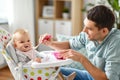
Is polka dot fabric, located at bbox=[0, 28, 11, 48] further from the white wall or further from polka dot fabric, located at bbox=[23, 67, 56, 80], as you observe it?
the white wall

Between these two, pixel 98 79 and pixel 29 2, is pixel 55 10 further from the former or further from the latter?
pixel 98 79

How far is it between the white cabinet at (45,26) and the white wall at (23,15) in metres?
0.16

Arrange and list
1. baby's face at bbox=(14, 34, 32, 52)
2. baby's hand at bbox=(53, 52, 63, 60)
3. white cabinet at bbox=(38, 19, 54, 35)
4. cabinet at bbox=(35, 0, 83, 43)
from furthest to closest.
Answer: white cabinet at bbox=(38, 19, 54, 35) < cabinet at bbox=(35, 0, 83, 43) < baby's face at bbox=(14, 34, 32, 52) < baby's hand at bbox=(53, 52, 63, 60)

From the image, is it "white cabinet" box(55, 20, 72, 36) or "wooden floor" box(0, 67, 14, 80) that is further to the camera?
"white cabinet" box(55, 20, 72, 36)

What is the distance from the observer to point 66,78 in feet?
5.82

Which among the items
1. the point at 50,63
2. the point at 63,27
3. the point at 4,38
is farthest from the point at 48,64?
the point at 63,27

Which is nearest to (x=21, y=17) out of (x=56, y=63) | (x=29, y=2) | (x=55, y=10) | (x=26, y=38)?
(x=29, y=2)

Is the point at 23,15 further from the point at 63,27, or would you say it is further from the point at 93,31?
the point at 93,31

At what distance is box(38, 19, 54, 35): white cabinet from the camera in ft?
12.6

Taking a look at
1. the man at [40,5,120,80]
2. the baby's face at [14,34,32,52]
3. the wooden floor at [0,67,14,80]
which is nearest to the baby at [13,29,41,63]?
the baby's face at [14,34,32,52]

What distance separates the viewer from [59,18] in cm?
382

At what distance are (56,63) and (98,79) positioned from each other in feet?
1.03

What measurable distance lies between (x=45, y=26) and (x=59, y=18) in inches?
10.9

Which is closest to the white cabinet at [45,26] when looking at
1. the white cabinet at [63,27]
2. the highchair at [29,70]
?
the white cabinet at [63,27]
